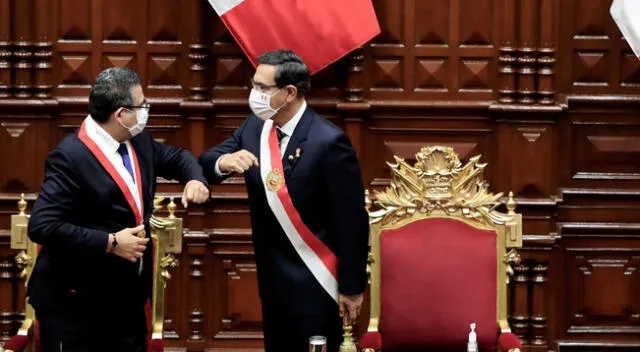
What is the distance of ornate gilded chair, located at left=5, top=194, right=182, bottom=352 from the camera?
431cm

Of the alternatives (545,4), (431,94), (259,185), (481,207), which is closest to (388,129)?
(431,94)

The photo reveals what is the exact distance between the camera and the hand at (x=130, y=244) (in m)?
3.88

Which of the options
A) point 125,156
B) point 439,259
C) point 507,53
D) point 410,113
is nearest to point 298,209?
point 125,156

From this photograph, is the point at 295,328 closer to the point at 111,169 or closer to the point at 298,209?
the point at 298,209

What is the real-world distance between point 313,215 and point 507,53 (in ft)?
6.22

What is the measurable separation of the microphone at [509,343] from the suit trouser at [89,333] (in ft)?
3.81

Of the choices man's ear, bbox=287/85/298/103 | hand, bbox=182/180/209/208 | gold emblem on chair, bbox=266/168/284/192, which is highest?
man's ear, bbox=287/85/298/103

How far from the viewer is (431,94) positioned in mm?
5805

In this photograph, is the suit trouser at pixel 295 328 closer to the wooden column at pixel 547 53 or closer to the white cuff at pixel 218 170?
the white cuff at pixel 218 170

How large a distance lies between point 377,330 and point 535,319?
1512mm

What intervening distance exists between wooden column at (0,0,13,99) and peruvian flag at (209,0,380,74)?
0.88 meters

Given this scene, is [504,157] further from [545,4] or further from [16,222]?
[16,222]

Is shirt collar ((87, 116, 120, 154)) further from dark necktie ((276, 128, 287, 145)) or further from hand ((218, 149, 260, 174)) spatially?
dark necktie ((276, 128, 287, 145))

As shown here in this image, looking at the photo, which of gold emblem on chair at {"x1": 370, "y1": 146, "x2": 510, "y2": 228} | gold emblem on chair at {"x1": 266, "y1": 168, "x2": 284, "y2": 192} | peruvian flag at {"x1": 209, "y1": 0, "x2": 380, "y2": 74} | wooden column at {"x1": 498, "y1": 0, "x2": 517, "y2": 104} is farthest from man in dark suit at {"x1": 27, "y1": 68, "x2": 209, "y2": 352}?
wooden column at {"x1": 498, "y1": 0, "x2": 517, "y2": 104}
